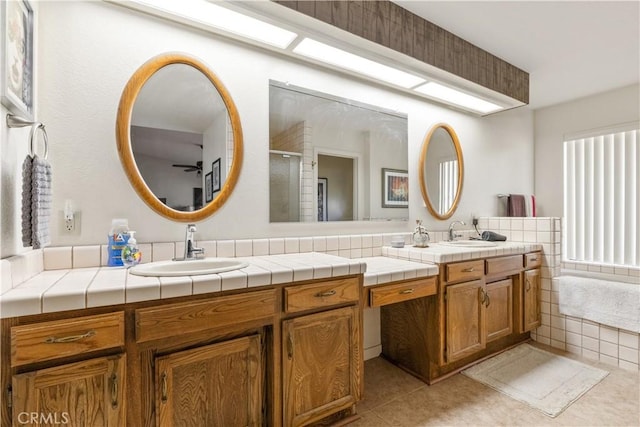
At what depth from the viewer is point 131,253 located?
1398mm

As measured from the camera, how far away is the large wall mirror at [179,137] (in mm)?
1523

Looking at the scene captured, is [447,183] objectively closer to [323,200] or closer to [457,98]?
[457,98]

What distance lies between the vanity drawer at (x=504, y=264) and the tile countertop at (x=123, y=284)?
1180 mm

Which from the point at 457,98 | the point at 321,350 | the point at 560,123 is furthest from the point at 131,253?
the point at 560,123

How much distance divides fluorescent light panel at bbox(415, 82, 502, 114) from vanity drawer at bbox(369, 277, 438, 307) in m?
1.48

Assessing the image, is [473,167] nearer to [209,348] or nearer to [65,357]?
[209,348]

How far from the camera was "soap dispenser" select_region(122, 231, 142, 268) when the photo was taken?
138cm

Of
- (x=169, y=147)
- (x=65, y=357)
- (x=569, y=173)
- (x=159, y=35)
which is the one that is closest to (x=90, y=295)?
(x=65, y=357)

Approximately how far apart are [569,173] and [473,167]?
3.90 feet

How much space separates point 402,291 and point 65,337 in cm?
156

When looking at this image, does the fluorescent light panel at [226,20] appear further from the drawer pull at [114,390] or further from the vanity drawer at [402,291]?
the drawer pull at [114,390]

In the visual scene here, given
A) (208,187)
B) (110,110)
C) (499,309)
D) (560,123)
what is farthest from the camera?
(560,123)

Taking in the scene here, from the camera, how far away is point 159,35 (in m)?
1.59

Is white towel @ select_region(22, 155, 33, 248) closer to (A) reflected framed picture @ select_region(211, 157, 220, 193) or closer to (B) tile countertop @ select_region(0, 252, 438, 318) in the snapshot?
(B) tile countertop @ select_region(0, 252, 438, 318)
